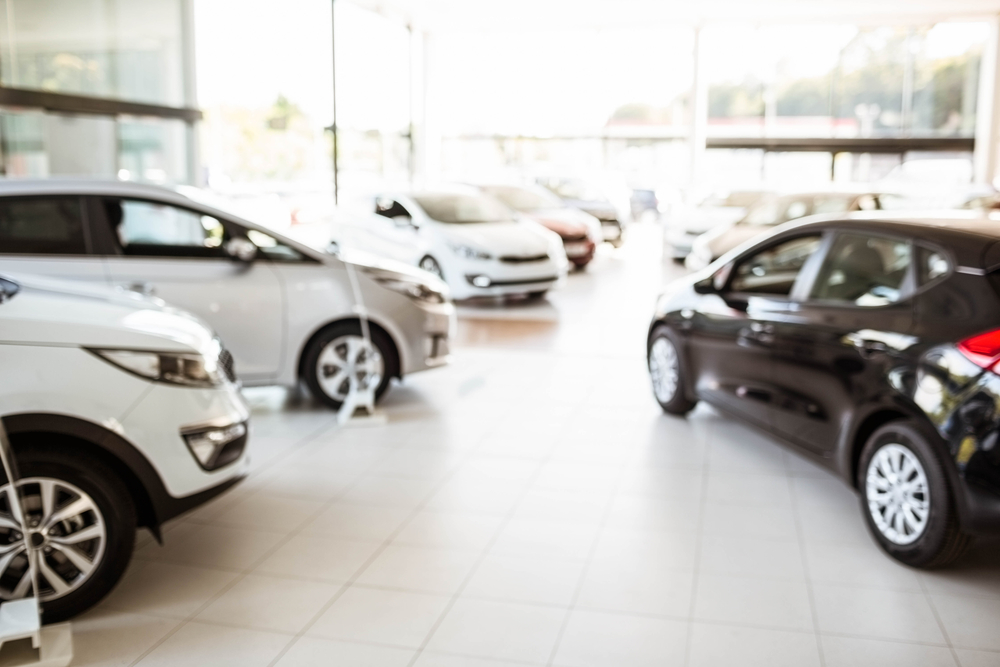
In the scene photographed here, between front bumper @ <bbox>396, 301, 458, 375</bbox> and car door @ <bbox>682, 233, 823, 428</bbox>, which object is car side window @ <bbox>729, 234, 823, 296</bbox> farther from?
front bumper @ <bbox>396, 301, 458, 375</bbox>

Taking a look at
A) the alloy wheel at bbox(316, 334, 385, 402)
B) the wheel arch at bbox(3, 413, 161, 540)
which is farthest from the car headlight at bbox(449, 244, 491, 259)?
the wheel arch at bbox(3, 413, 161, 540)

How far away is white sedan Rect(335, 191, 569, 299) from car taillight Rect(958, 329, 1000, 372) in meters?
7.89

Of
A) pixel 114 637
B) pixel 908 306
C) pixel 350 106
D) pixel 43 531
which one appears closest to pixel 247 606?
pixel 114 637

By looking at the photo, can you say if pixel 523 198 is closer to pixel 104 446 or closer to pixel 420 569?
pixel 420 569

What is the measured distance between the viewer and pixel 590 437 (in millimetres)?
6047

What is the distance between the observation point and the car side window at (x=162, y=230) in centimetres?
589

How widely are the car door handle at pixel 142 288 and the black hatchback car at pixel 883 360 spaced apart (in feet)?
10.9

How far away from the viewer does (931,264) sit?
4.14m

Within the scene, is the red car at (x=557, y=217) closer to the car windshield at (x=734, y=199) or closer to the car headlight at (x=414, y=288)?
the car windshield at (x=734, y=199)

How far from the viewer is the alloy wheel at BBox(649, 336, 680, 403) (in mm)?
6281

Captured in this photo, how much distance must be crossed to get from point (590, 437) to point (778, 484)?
129cm

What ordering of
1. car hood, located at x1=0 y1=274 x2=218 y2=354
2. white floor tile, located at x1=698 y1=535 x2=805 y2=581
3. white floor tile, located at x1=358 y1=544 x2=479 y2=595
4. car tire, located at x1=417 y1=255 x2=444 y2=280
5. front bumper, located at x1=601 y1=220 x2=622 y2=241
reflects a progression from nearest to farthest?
car hood, located at x1=0 y1=274 x2=218 y2=354
white floor tile, located at x1=358 y1=544 x2=479 y2=595
white floor tile, located at x1=698 y1=535 x2=805 y2=581
car tire, located at x1=417 y1=255 x2=444 y2=280
front bumper, located at x1=601 y1=220 x2=622 y2=241

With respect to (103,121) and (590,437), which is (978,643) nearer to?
(590,437)

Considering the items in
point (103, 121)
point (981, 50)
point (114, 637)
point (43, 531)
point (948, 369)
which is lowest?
point (114, 637)
